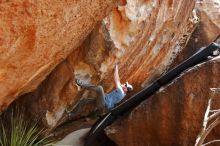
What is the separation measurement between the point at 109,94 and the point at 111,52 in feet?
3.48


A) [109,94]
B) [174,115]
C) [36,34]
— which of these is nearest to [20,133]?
[109,94]

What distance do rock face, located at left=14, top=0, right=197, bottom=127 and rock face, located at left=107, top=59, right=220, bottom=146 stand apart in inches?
34.1

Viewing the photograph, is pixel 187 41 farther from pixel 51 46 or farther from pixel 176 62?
pixel 51 46

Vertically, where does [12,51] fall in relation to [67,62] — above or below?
above

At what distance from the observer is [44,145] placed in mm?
7203

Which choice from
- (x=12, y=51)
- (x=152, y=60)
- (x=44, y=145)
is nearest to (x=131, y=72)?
(x=152, y=60)

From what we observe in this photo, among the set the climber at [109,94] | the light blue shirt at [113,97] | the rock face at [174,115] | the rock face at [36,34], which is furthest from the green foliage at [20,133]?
the rock face at [174,115]

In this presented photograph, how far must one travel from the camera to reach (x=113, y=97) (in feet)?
25.4

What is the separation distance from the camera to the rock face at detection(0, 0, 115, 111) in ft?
15.0

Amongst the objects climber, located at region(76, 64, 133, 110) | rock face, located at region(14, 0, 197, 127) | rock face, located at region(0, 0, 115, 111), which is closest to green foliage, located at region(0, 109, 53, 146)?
rock face, located at region(14, 0, 197, 127)

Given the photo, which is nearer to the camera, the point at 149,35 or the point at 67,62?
the point at 67,62

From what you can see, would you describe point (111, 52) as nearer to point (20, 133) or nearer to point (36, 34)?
point (20, 133)

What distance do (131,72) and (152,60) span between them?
0.62 metres

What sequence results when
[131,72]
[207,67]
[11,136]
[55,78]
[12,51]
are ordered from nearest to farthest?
[12,51] < [11,136] < [55,78] < [207,67] < [131,72]
